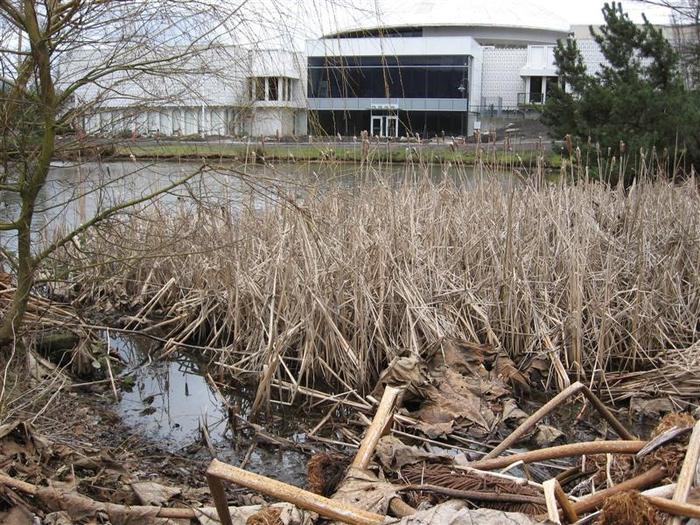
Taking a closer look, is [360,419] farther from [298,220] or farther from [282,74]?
[282,74]

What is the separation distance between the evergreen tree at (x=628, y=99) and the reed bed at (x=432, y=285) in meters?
4.96

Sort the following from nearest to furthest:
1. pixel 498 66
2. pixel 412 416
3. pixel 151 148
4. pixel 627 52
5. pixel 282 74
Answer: pixel 282 74
pixel 151 148
pixel 412 416
pixel 627 52
pixel 498 66

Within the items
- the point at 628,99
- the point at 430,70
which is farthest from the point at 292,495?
the point at 430,70

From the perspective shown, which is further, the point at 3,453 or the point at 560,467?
the point at 560,467

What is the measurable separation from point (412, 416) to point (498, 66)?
4834 cm

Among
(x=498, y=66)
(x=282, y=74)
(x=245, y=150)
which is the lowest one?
(x=245, y=150)

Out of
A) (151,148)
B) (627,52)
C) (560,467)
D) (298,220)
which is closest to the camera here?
(560,467)

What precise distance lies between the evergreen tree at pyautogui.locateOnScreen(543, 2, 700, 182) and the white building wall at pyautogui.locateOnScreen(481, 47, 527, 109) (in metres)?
36.9

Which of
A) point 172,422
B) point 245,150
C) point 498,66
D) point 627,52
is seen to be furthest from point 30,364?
point 498,66

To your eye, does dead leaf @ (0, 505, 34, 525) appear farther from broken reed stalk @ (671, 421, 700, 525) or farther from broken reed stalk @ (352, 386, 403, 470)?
broken reed stalk @ (671, 421, 700, 525)

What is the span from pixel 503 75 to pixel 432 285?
46.8 meters

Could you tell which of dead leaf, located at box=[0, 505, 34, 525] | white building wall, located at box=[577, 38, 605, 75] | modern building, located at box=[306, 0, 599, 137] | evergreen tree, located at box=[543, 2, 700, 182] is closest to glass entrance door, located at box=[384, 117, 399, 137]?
modern building, located at box=[306, 0, 599, 137]

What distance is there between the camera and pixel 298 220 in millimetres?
4438

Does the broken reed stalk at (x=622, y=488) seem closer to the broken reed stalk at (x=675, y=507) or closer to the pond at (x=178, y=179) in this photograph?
the broken reed stalk at (x=675, y=507)
